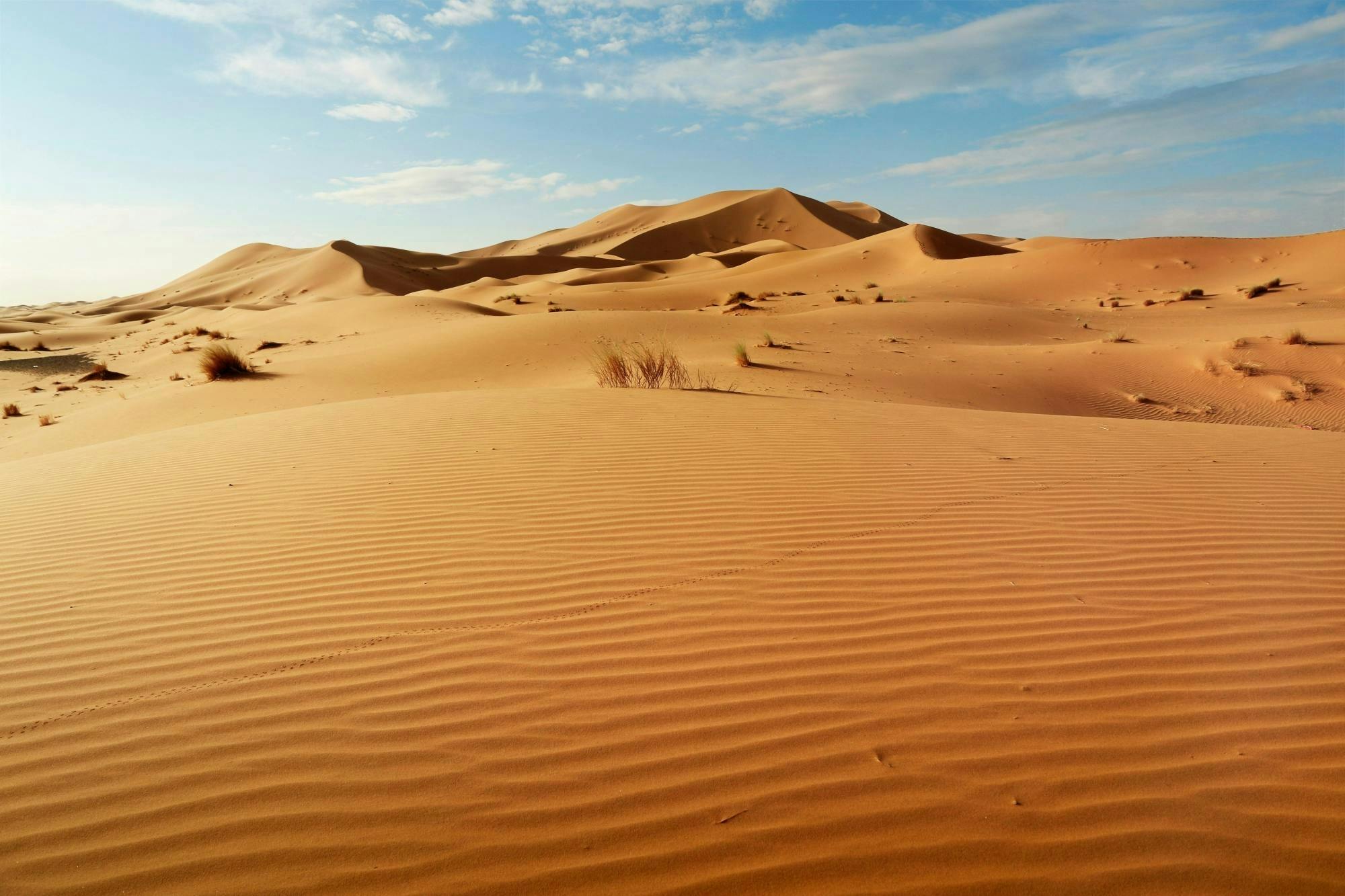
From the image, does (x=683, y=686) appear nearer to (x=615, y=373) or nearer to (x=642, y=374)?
(x=615, y=373)

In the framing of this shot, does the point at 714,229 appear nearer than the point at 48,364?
No

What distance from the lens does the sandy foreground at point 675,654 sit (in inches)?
87.8

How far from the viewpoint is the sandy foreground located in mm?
2230

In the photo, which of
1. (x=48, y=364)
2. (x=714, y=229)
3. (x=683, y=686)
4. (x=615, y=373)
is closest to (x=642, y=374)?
(x=615, y=373)

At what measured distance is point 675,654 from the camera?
3215 mm

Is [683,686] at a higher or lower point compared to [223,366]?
lower

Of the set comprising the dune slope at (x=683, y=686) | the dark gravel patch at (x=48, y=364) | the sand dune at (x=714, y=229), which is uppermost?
the sand dune at (x=714, y=229)

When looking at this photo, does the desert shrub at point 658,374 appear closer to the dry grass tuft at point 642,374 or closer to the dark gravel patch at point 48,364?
the dry grass tuft at point 642,374

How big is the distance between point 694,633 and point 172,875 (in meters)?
1.90

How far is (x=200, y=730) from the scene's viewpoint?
2.79 meters

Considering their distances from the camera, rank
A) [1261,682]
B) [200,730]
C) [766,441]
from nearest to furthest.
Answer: [200,730] < [1261,682] < [766,441]

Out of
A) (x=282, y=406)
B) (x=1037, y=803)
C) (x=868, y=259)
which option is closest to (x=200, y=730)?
(x=1037, y=803)

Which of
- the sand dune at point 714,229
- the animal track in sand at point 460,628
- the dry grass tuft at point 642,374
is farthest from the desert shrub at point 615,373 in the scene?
the sand dune at point 714,229

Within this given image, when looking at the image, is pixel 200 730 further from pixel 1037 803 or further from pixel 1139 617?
pixel 1139 617
